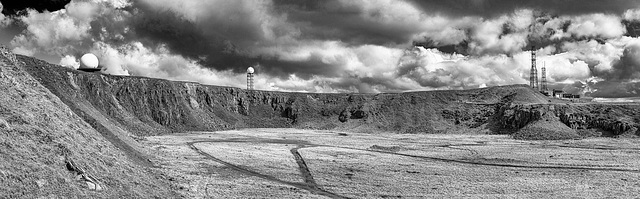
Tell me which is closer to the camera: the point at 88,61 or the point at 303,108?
the point at 88,61

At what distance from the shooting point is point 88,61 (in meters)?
98.0

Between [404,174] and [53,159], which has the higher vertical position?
[53,159]

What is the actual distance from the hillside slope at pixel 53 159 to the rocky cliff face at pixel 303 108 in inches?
1789

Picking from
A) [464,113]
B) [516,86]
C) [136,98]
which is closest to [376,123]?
[464,113]

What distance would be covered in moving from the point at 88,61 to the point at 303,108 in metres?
57.6

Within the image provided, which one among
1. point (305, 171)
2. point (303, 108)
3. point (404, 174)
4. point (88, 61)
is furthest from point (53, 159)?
point (303, 108)

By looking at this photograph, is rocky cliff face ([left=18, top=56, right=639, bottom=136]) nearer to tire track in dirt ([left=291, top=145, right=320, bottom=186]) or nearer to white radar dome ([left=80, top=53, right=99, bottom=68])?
white radar dome ([left=80, top=53, right=99, bottom=68])

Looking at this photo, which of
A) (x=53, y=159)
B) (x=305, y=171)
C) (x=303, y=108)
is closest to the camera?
(x=53, y=159)

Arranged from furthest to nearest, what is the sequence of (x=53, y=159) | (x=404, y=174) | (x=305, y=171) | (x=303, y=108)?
(x=303, y=108), (x=305, y=171), (x=404, y=174), (x=53, y=159)

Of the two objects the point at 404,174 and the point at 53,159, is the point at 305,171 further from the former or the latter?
the point at 53,159

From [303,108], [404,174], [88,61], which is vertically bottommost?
[404,174]

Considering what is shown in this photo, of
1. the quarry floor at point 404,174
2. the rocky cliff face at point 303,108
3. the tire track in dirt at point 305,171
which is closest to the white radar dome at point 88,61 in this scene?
the rocky cliff face at point 303,108

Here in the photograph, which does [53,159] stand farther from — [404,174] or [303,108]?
[303,108]

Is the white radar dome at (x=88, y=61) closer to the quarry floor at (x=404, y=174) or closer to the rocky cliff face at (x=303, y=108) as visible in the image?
the rocky cliff face at (x=303, y=108)
